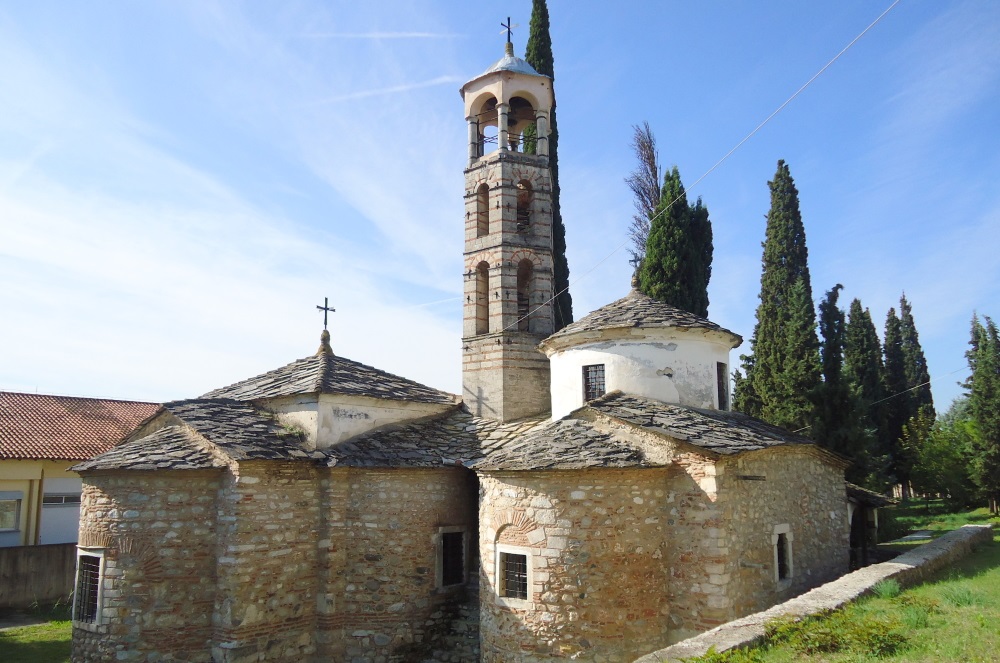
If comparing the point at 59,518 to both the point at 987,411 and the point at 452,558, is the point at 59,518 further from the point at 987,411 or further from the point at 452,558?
the point at 987,411

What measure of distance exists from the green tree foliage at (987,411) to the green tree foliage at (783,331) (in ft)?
27.4

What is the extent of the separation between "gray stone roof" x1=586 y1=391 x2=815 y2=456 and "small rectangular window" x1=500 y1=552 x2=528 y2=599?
2.51 m

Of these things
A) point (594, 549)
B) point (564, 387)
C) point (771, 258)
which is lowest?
point (594, 549)

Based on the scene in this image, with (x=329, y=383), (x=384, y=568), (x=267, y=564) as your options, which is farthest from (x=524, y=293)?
(x=267, y=564)

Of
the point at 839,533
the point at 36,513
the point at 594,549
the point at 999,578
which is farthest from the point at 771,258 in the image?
the point at 36,513

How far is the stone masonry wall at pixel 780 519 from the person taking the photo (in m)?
9.47

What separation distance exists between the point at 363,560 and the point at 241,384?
4741 mm

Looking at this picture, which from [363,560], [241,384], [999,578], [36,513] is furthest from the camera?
[36,513]

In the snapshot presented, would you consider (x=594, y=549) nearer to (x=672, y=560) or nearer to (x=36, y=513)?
(x=672, y=560)

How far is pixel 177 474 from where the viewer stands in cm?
1010

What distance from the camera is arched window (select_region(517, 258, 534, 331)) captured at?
1507cm

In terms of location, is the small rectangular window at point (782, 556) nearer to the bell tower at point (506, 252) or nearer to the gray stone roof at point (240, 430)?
the bell tower at point (506, 252)

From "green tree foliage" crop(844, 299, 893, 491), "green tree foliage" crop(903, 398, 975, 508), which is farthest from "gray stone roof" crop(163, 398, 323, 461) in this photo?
"green tree foliage" crop(903, 398, 975, 508)

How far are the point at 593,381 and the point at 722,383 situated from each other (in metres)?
2.42
